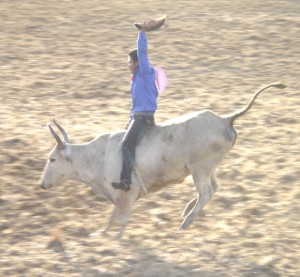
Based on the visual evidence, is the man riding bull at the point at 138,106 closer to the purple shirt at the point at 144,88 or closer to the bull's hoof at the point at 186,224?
the purple shirt at the point at 144,88

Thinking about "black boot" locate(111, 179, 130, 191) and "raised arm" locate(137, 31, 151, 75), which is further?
"black boot" locate(111, 179, 130, 191)

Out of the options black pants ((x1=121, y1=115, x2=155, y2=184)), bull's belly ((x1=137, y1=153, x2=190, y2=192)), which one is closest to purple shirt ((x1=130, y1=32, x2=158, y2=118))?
black pants ((x1=121, y1=115, x2=155, y2=184))

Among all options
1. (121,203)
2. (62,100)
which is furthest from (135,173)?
(62,100)

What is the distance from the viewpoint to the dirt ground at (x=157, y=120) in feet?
27.0

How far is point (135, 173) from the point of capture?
9.07m

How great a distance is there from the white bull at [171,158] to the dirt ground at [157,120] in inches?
14.1

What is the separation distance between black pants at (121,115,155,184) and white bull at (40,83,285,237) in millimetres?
73

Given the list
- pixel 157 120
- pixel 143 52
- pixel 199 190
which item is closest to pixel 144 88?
pixel 143 52

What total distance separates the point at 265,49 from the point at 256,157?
224 inches

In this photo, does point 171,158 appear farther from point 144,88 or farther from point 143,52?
point 143,52

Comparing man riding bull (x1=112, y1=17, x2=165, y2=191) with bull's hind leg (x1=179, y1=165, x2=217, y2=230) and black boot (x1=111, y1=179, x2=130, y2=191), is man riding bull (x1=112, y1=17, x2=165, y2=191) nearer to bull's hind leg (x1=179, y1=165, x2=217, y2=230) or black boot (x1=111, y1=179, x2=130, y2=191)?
black boot (x1=111, y1=179, x2=130, y2=191)

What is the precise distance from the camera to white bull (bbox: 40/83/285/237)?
29.5ft

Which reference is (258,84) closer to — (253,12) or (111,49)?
(111,49)

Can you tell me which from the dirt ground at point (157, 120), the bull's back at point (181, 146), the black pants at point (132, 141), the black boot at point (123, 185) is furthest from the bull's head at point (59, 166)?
the bull's back at point (181, 146)
